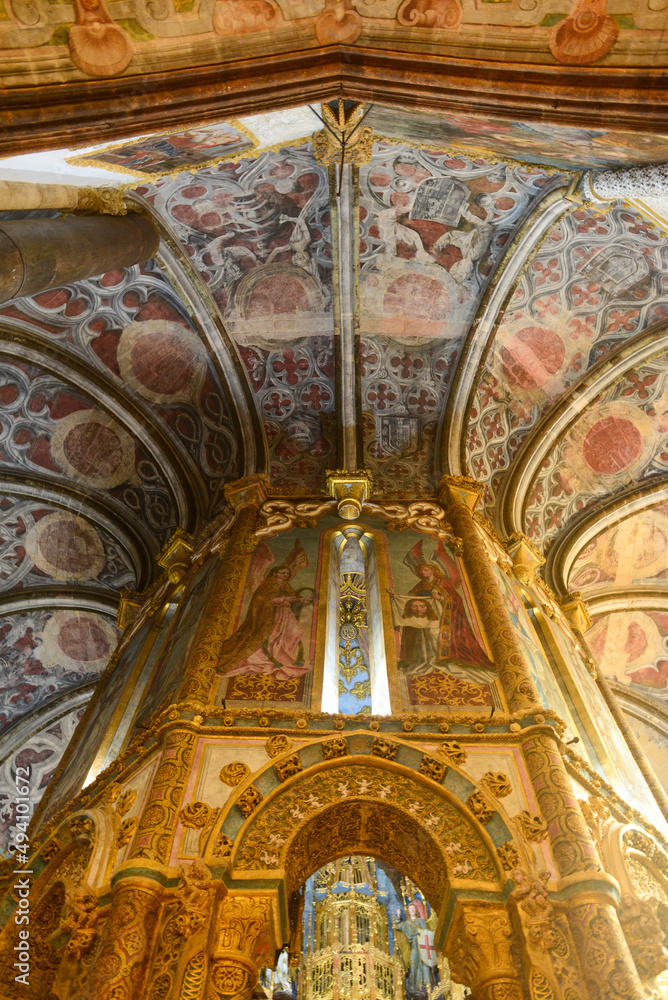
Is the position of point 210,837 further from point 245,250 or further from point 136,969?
point 245,250

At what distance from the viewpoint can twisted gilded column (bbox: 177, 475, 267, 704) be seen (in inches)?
263

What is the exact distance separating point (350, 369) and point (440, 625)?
451cm

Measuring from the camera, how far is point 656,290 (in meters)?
10.1

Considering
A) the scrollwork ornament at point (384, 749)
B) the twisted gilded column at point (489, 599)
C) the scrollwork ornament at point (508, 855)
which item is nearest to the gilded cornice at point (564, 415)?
the twisted gilded column at point (489, 599)

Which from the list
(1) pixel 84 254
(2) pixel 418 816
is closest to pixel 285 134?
(1) pixel 84 254

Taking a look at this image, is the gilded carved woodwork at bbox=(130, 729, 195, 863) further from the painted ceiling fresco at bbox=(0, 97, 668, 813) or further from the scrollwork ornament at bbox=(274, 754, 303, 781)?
the painted ceiling fresco at bbox=(0, 97, 668, 813)

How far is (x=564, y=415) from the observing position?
11.2m

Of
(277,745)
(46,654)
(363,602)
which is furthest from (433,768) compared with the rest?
(46,654)

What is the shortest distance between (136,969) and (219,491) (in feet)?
24.0

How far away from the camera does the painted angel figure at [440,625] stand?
719 centimetres

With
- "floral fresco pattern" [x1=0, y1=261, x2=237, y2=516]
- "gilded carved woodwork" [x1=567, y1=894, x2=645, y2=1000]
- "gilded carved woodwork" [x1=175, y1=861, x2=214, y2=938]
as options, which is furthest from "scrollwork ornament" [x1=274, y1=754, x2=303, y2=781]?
"floral fresco pattern" [x1=0, y1=261, x2=237, y2=516]

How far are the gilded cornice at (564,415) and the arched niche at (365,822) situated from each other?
16.9 feet

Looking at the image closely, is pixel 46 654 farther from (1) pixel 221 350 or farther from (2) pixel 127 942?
(2) pixel 127 942

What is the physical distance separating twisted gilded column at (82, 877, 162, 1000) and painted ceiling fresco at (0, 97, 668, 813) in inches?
229
